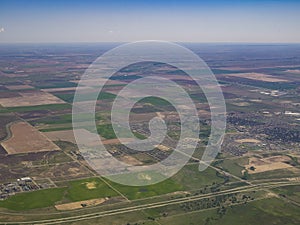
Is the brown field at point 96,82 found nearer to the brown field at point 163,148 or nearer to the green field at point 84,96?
the green field at point 84,96

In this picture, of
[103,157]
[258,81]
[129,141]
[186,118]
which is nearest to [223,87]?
[258,81]

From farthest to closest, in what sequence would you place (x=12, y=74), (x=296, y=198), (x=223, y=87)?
(x=12, y=74), (x=223, y=87), (x=296, y=198)

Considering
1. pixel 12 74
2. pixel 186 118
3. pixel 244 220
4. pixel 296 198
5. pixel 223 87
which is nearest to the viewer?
pixel 244 220

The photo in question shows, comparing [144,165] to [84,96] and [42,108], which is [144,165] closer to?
[42,108]

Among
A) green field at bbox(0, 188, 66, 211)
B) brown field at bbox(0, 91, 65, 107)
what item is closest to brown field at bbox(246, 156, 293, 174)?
green field at bbox(0, 188, 66, 211)

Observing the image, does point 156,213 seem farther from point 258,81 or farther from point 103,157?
point 258,81

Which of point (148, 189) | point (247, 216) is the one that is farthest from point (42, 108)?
point (247, 216)

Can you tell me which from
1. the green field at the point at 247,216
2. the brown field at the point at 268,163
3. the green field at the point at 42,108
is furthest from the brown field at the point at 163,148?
the green field at the point at 42,108
